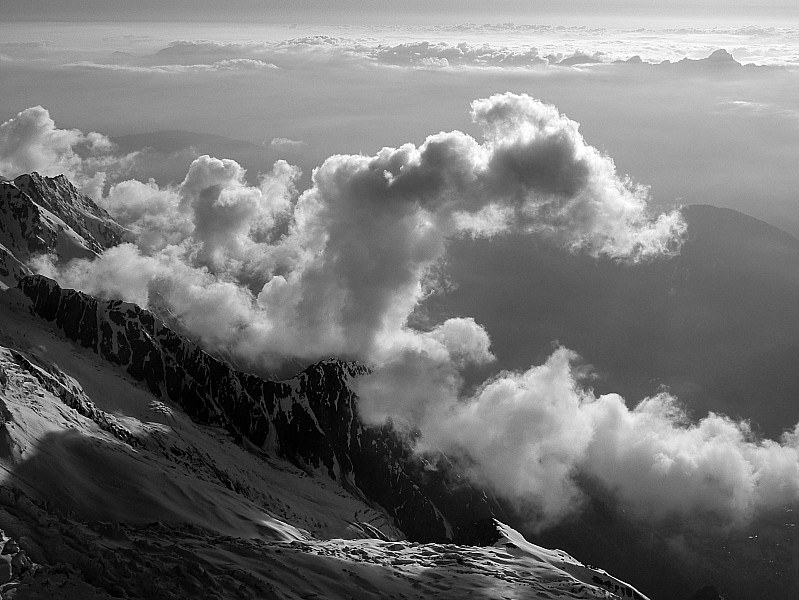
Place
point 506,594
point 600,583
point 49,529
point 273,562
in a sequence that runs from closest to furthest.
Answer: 1. point 49,529
2. point 273,562
3. point 506,594
4. point 600,583

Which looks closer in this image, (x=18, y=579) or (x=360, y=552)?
(x=18, y=579)

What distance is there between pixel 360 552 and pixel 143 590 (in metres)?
65.3

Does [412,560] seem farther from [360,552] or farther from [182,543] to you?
[182,543]

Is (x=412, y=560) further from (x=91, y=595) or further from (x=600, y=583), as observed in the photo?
(x=91, y=595)

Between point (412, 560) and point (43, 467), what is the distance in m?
71.3

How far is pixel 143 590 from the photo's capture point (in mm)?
74188

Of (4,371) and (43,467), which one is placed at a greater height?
(4,371)

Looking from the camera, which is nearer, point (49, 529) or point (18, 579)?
point (18, 579)

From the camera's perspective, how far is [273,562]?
108438mm

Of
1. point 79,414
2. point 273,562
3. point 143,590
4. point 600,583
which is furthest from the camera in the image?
point 79,414

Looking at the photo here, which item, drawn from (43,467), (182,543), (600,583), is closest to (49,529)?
(182,543)

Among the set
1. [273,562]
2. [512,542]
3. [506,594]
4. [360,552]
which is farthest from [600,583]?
[273,562]

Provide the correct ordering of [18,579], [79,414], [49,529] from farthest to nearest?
[79,414] < [49,529] < [18,579]

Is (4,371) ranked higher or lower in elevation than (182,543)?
higher
